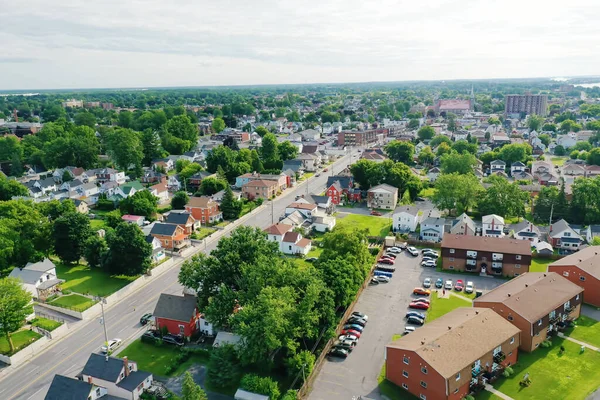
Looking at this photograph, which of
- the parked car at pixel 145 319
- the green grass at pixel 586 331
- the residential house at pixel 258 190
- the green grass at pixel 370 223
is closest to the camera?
the green grass at pixel 586 331

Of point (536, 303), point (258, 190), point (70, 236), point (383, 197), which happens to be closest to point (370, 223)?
point (383, 197)

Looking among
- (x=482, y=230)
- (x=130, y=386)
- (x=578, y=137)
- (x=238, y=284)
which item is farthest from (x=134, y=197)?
(x=578, y=137)

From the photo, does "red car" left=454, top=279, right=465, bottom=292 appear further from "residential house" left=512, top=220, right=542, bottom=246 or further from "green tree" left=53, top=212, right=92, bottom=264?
"green tree" left=53, top=212, right=92, bottom=264

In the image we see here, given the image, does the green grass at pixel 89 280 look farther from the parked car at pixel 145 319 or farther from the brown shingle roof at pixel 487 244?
the brown shingle roof at pixel 487 244

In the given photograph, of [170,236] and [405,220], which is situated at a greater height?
[170,236]

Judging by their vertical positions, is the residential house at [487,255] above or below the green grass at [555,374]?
above

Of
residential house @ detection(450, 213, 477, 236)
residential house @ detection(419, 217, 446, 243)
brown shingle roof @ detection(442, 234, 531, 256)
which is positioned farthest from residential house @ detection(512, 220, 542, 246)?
residential house @ detection(419, 217, 446, 243)

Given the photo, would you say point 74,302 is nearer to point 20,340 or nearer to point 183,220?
point 20,340

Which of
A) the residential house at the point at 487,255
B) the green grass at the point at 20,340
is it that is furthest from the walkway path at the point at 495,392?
the green grass at the point at 20,340
